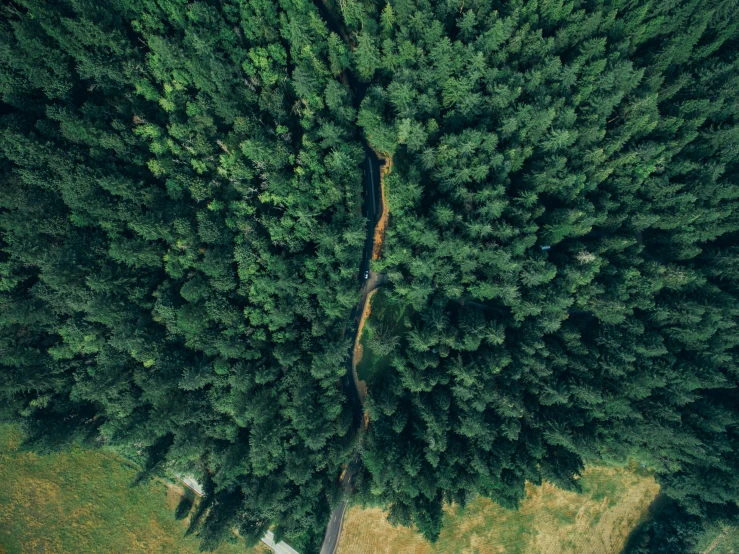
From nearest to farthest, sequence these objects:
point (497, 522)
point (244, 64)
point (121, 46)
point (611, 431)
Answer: point (121, 46) < point (244, 64) < point (611, 431) < point (497, 522)

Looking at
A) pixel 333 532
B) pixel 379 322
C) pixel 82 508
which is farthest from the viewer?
pixel 333 532

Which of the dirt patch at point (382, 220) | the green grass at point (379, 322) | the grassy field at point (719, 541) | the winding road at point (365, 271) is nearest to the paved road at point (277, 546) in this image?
the winding road at point (365, 271)

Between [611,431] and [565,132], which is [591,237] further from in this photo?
[611,431]

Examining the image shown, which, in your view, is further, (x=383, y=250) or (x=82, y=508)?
(x=82, y=508)

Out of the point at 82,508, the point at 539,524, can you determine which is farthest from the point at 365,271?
the point at 82,508

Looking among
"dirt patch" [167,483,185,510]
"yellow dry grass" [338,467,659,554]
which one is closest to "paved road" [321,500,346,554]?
"yellow dry grass" [338,467,659,554]

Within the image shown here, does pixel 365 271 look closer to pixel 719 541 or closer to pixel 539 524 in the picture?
pixel 539 524

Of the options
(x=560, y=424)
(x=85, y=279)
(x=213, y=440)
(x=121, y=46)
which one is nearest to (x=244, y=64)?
(x=121, y=46)

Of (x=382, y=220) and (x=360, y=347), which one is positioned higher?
(x=382, y=220)
